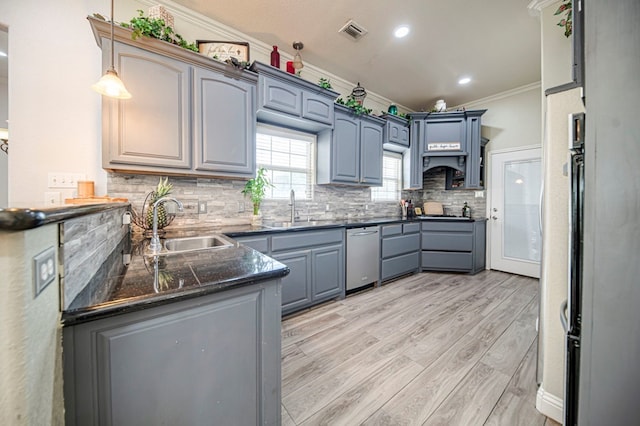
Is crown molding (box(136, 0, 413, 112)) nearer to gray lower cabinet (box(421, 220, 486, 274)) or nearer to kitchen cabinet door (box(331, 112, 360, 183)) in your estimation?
kitchen cabinet door (box(331, 112, 360, 183))

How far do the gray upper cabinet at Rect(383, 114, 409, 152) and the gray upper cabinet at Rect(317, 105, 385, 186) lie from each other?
5.6 inches

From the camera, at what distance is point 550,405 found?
49.7 inches

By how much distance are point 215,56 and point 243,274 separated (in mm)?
2317

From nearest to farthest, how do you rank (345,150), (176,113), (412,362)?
(412,362)
(176,113)
(345,150)

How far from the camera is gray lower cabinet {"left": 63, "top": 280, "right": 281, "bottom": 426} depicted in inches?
24.2

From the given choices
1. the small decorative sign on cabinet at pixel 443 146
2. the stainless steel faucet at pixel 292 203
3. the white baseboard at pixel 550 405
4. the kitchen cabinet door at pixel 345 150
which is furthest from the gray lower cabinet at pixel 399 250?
the white baseboard at pixel 550 405

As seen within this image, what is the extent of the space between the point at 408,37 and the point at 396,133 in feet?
4.57

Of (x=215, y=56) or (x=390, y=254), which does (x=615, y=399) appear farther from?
(x=215, y=56)

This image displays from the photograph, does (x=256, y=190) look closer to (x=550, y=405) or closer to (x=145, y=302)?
(x=145, y=302)

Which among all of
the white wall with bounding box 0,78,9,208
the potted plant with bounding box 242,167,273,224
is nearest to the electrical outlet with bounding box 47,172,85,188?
the white wall with bounding box 0,78,9,208

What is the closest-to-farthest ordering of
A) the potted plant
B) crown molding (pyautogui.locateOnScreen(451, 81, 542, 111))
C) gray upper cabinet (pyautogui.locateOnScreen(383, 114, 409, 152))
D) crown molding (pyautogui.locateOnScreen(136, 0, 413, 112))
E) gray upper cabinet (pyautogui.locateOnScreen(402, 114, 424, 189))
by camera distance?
crown molding (pyautogui.locateOnScreen(136, 0, 413, 112))
the potted plant
crown molding (pyautogui.locateOnScreen(451, 81, 542, 111))
gray upper cabinet (pyautogui.locateOnScreen(383, 114, 409, 152))
gray upper cabinet (pyautogui.locateOnScreen(402, 114, 424, 189))

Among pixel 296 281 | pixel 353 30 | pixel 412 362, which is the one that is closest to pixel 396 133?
pixel 353 30

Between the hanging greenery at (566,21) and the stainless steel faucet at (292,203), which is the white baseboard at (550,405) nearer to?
the hanging greenery at (566,21)

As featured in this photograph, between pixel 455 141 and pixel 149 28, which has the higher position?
pixel 149 28
